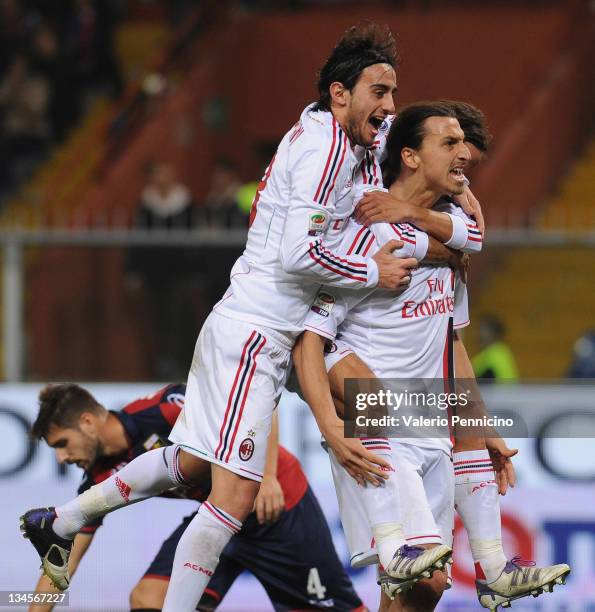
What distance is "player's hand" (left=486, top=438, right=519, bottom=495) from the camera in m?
6.07

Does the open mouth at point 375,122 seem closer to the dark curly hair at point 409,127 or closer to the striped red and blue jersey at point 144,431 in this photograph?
the dark curly hair at point 409,127

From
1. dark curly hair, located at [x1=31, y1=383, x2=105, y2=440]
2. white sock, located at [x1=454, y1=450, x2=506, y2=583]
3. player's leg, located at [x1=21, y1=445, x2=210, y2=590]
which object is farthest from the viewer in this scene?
dark curly hair, located at [x1=31, y1=383, x2=105, y2=440]

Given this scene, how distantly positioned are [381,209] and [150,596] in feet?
6.92

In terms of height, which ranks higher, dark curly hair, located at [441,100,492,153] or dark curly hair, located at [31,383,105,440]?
dark curly hair, located at [441,100,492,153]

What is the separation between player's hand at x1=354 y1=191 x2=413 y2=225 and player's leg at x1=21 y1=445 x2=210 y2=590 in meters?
1.16

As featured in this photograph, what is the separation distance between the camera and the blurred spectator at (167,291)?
991 centimetres

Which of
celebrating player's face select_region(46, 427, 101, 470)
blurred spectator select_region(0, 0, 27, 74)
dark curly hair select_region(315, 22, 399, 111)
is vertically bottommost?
celebrating player's face select_region(46, 427, 101, 470)

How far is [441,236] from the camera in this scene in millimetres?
5793

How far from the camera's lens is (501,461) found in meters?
6.11

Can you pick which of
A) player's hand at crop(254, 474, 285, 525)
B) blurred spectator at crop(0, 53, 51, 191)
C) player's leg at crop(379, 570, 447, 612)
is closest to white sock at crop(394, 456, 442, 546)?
player's leg at crop(379, 570, 447, 612)

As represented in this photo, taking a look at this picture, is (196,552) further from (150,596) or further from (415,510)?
(150,596)

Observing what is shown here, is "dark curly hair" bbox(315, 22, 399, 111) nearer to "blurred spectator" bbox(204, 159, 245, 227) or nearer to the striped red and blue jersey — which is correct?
the striped red and blue jersey

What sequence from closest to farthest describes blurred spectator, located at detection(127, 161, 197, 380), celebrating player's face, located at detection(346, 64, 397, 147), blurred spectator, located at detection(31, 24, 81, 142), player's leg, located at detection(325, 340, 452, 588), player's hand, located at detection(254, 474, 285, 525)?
1. player's leg, located at detection(325, 340, 452, 588)
2. celebrating player's face, located at detection(346, 64, 397, 147)
3. player's hand, located at detection(254, 474, 285, 525)
4. blurred spectator, located at detection(127, 161, 197, 380)
5. blurred spectator, located at detection(31, 24, 81, 142)

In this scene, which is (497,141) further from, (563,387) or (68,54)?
(563,387)
